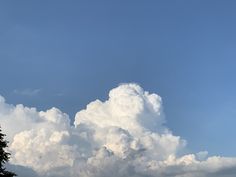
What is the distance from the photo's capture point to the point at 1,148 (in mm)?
73625

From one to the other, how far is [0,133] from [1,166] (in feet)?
11.1

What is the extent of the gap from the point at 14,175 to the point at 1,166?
1780 mm

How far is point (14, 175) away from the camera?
244 feet

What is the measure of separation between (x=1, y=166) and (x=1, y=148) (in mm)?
1841

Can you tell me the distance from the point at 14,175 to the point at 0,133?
463 centimetres

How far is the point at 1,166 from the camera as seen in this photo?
73.6 metres

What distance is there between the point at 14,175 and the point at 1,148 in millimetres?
3211

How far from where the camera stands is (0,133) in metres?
73.8
